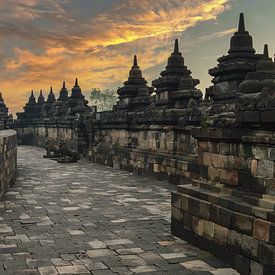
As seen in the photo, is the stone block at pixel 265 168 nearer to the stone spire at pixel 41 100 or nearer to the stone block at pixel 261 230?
the stone block at pixel 261 230

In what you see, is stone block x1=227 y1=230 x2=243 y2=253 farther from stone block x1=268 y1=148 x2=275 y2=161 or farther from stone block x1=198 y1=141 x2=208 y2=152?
stone block x1=198 y1=141 x2=208 y2=152

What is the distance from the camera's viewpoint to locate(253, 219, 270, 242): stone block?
5.45 metres

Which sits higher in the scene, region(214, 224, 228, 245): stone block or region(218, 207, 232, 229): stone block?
region(218, 207, 232, 229): stone block

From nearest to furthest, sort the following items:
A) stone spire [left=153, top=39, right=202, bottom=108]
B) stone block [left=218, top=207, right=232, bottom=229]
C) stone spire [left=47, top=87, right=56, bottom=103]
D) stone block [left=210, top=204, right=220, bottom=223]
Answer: stone block [left=218, top=207, right=232, bottom=229]
stone block [left=210, top=204, right=220, bottom=223]
stone spire [left=153, top=39, right=202, bottom=108]
stone spire [left=47, top=87, right=56, bottom=103]

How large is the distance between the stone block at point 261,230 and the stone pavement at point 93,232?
0.68 metres

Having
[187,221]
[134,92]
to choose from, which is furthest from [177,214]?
[134,92]

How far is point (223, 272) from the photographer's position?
19.2 ft

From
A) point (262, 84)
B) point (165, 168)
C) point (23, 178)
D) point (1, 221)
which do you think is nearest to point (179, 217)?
point (262, 84)

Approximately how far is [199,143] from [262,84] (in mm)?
1548

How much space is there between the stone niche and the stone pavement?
0.91ft

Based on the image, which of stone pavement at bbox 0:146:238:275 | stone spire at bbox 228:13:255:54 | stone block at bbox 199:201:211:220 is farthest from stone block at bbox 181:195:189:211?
stone spire at bbox 228:13:255:54

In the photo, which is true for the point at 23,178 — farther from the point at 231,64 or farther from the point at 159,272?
the point at 159,272

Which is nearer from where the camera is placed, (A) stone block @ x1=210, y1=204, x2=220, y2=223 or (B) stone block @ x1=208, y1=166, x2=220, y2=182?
(A) stone block @ x1=210, y1=204, x2=220, y2=223

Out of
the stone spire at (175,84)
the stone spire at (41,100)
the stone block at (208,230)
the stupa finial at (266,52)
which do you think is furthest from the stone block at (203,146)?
the stone spire at (41,100)
